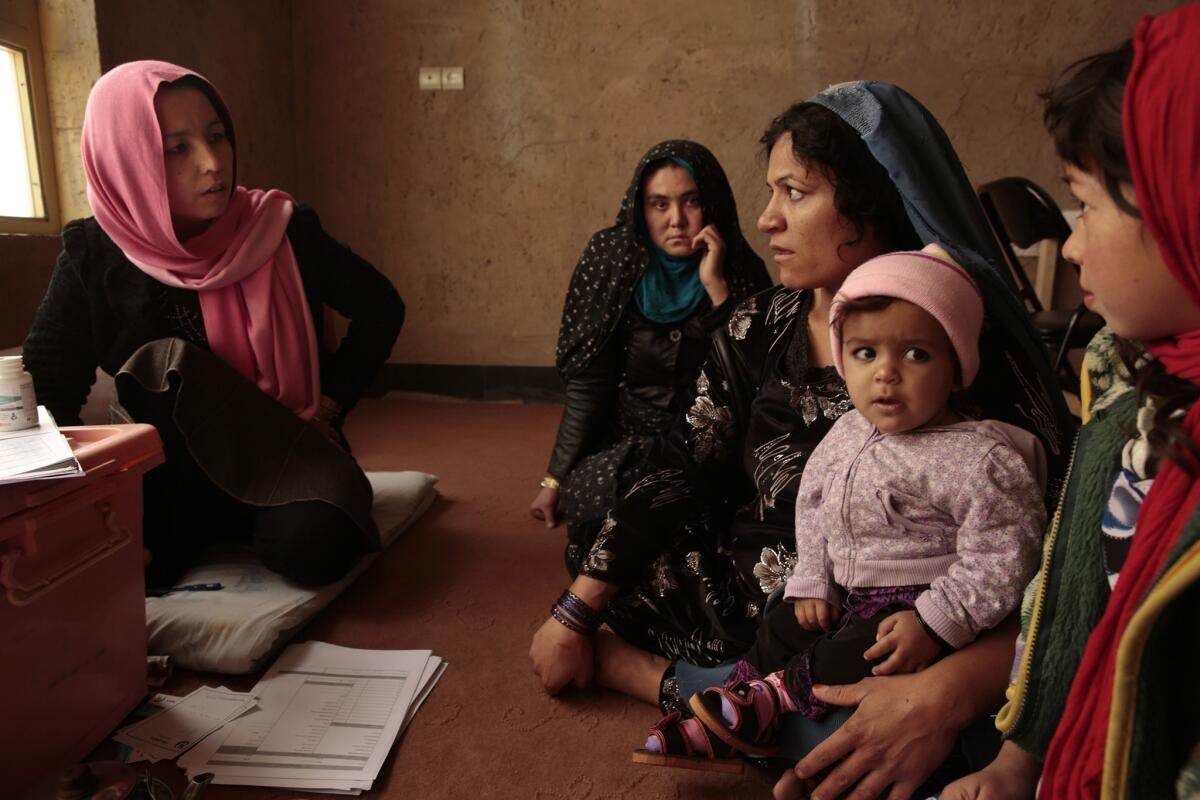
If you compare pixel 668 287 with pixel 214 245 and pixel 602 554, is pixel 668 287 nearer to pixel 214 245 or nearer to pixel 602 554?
pixel 602 554

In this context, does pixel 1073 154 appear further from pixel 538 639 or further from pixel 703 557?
pixel 538 639

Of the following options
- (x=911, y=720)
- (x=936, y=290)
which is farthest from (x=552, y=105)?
(x=911, y=720)

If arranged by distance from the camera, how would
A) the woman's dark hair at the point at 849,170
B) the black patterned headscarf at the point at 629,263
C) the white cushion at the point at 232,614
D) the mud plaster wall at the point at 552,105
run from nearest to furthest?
the woman's dark hair at the point at 849,170
the white cushion at the point at 232,614
the black patterned headscarf at the point at 629,263
the mud plaster wall at the point at 552,105

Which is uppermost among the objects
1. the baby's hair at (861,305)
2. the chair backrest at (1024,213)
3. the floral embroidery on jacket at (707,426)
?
the chair backrest at (1024,213)

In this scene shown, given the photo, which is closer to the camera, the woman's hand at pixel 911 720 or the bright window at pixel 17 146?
the woman's hand at pixel 911 720

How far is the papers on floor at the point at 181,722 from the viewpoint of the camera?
1.32 meters

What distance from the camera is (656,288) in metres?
2.23

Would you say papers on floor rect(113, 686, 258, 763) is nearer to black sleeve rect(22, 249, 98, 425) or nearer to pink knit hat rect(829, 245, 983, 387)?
black sleeve rect(22, 249, 98, 425)

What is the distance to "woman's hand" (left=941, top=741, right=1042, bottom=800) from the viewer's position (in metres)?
0.91

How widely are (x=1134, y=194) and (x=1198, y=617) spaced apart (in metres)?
0.37

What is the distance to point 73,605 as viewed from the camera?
1.27 metres

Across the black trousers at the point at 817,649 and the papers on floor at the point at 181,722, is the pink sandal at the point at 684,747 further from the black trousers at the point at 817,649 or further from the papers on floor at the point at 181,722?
the papers on floor at the point at 181,722

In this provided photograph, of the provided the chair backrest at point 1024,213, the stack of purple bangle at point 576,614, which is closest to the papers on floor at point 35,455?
the stack of purple bangle at point 576,614

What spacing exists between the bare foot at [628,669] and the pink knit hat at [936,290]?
787 mm
